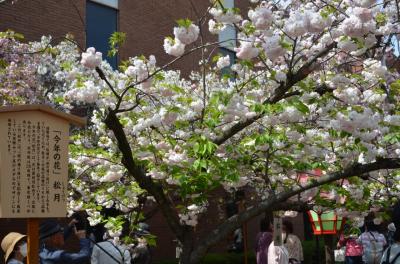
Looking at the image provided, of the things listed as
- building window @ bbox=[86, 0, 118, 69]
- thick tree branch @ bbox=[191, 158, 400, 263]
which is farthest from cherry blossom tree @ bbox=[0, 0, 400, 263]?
building window @ bbox=[86, 0, 118, 69]

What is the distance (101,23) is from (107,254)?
8.32 meters

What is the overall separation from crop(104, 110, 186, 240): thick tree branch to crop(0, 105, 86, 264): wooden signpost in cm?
74

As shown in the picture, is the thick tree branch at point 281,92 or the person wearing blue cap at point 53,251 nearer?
the thick tree branch at point 281,92

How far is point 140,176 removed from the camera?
19.5 feet

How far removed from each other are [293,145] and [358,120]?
1.36 metres

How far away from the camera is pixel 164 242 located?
14898 millimetres

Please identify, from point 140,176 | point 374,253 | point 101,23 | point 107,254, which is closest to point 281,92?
point 140,176

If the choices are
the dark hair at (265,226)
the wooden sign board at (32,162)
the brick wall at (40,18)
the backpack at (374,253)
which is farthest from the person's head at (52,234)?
the backpack at (374,253)

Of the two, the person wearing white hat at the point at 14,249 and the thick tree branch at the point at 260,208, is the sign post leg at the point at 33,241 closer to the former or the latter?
the person wearing white hat at the point at 14,249

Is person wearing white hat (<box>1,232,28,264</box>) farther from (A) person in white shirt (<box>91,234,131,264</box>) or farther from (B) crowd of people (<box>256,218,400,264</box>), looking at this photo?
(B) crowd of people (<box>256,218,400,264</box>)

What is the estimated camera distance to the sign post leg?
4465 mm

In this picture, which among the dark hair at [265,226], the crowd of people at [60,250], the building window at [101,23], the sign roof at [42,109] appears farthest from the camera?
the building window at [101,23]

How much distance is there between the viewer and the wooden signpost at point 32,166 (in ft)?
14.4

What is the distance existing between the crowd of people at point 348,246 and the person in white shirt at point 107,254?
270 cm
